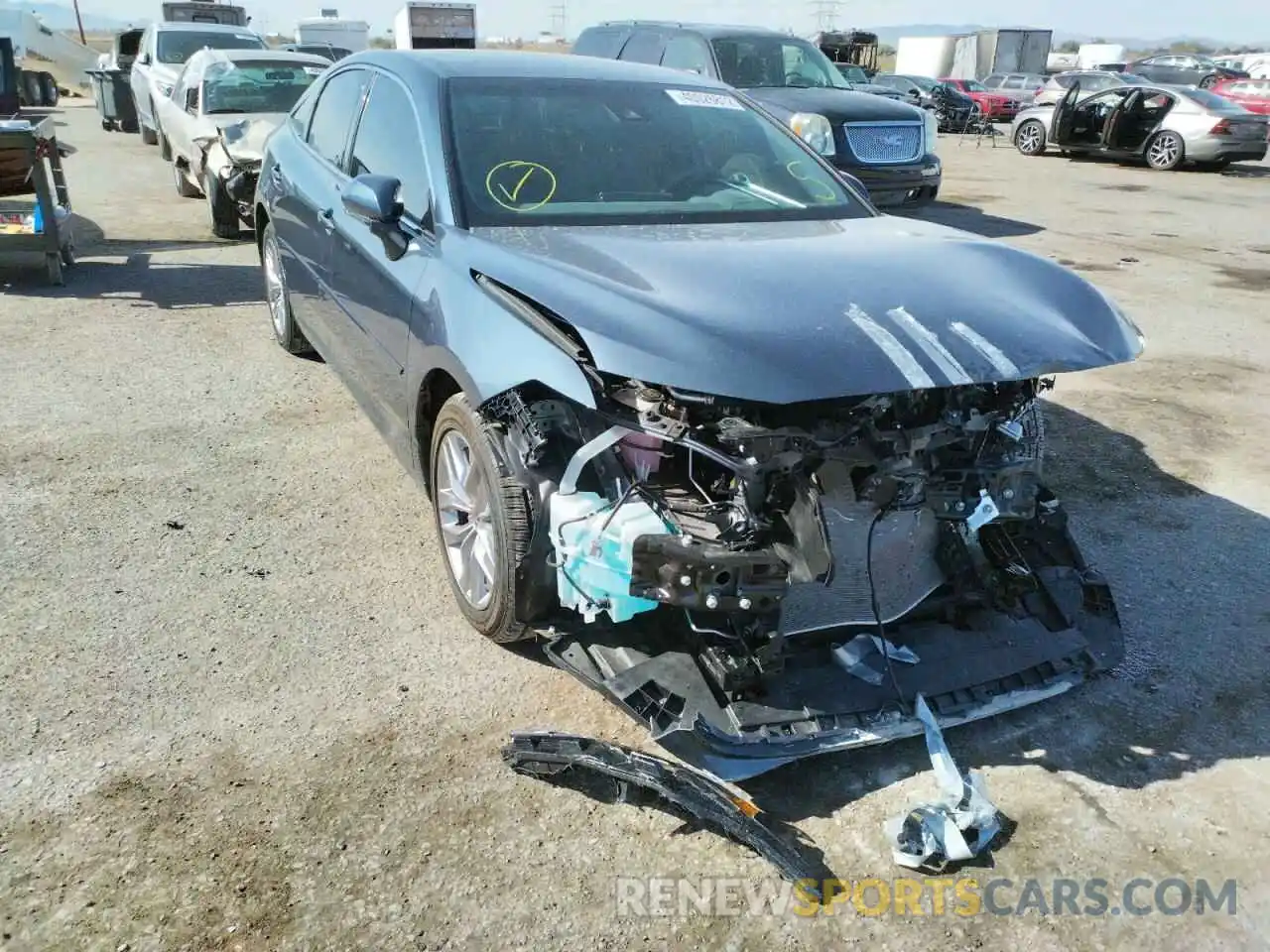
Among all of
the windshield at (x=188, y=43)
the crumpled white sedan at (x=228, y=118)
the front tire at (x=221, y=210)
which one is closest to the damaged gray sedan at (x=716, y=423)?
the crumpled white sedan at (x=228, y=118)

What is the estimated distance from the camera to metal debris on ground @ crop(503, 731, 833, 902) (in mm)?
2453

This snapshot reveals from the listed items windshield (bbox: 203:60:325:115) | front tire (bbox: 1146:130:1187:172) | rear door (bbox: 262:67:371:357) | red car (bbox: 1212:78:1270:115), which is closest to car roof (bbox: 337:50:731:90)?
rear door (bbox: 262:67:371:357)

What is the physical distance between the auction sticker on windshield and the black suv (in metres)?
5.53

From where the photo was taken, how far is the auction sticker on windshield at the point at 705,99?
13.7 feet

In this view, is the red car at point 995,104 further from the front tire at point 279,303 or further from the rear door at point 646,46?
the front tire at point 279,303

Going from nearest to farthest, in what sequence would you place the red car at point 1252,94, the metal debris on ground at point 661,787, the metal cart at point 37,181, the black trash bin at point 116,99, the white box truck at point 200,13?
the metal debris on ground at point 661,787
the metal cart at point 37,181
the black trash bin at point 116,99
the white box truck at point 200,13
the red car at point 1252,94

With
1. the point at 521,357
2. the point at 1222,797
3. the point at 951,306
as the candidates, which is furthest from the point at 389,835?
the point at 1222,797

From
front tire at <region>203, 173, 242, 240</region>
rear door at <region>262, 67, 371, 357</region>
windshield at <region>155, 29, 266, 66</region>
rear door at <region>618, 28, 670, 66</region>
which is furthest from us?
windshield at <region>155, 29, 266, 66</region>

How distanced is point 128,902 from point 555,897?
1.01 metres

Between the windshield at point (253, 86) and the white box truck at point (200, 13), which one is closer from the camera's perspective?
the windshield at point (253, 86)

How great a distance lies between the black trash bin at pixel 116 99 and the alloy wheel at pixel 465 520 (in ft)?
57.5

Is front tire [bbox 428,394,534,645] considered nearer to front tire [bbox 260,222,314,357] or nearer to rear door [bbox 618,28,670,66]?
front tire [bbox 260,222,314,357]

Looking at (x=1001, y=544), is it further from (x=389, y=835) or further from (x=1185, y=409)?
(x=1185, y=409)

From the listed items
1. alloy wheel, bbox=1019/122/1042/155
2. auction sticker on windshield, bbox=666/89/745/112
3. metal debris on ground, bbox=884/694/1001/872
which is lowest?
metal debris on ground, bbox=884/694/1001/872
